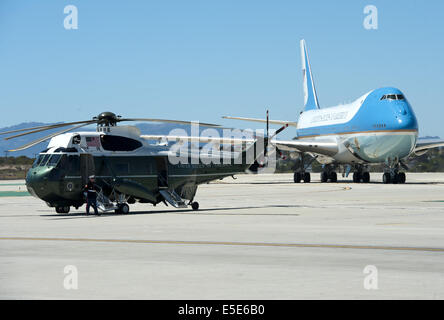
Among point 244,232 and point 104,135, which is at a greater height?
point 104,135

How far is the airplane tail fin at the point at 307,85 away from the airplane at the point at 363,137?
4.35 meters

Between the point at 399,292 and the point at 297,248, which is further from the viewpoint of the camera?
the point at 297,248

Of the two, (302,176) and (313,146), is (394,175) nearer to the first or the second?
(313,146)

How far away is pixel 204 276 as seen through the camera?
39.3ft

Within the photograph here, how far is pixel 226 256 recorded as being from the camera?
14.9 meters

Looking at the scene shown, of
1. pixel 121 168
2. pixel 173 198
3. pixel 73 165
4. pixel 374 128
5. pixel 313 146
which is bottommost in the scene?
pixel 313 146

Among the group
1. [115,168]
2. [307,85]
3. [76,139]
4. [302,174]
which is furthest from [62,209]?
[307,85]

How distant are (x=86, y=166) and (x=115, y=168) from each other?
4.09 feet

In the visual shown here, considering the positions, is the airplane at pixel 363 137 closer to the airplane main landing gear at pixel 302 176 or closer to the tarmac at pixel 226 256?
the airplane main landing gear at pixel 302 176

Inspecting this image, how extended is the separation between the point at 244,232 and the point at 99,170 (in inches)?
429

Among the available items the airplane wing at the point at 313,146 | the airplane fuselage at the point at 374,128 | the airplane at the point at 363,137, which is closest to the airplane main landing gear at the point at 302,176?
the airplane at the point at 363,137

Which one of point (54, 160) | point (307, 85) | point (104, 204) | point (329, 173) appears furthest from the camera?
point (307, 85)
